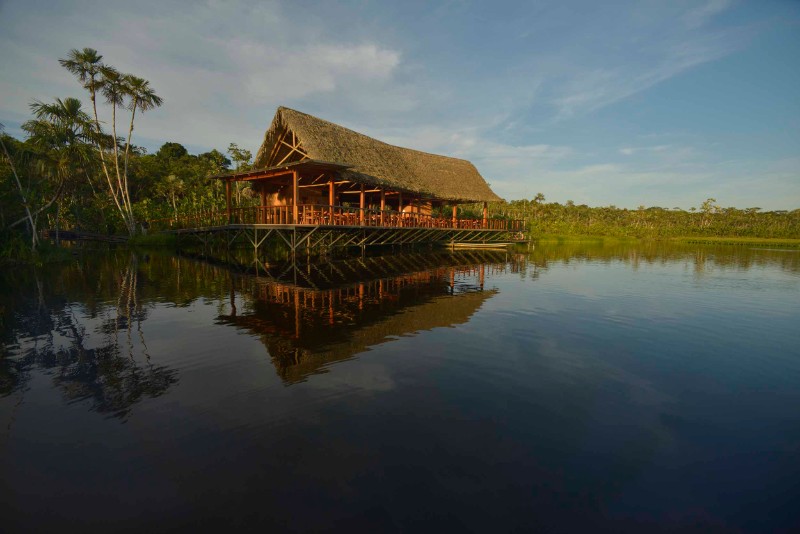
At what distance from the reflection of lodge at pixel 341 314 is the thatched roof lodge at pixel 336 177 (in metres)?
5.85

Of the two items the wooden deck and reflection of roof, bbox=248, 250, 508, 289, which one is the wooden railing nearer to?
the wooden deck

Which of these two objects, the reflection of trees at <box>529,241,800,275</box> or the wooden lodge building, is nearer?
the wooden lodge building

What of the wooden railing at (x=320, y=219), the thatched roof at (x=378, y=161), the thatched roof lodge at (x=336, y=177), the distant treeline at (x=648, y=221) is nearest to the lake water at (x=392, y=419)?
the wooden railing at (x=320, y=219)

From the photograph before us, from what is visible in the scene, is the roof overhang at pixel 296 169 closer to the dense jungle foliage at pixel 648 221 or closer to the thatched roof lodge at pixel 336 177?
the thatched roof lodge at pixel 336 177

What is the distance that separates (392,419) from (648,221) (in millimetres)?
93573

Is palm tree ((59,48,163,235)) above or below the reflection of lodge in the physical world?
above

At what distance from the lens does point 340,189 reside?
80.6ft

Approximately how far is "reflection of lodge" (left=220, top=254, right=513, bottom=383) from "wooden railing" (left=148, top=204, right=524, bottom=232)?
4.79 meters

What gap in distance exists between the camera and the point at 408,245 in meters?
32.7

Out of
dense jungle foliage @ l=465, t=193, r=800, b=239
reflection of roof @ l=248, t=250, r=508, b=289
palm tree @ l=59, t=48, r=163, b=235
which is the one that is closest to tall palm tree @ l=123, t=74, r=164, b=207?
palm tree @ l=59, t=48, r=163, b=235

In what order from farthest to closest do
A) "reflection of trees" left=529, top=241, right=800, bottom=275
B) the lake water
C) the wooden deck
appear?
"reflection of trees" left=529, top=241, right=800, bottom=275, the wooden deck, the lake water

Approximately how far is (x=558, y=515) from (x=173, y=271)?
57.9 ft

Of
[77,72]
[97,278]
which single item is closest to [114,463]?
[97,278]

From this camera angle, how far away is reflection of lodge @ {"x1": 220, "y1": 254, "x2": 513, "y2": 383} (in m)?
6.81
